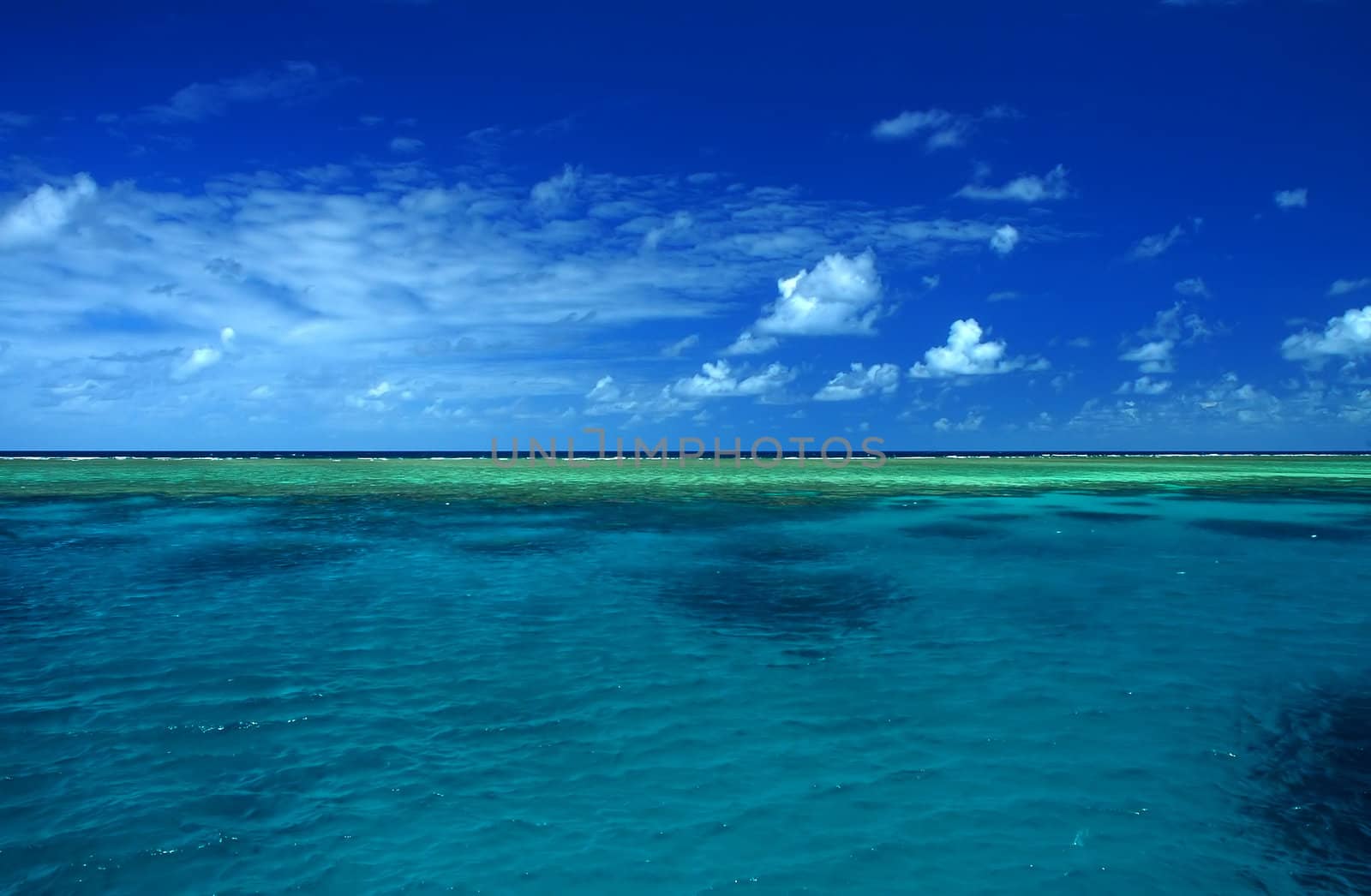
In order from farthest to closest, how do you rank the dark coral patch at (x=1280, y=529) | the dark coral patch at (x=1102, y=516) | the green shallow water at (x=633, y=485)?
the green shallow water at (x=633, y=485) < the dark coral patch at (x=1102, y=516) < the dark coral patch at (x=1280, y=529)

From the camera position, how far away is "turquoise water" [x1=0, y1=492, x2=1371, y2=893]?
26.6ft

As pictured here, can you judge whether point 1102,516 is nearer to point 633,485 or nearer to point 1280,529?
point 1280,529

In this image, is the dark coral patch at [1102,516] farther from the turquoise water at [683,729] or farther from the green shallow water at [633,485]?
Result: the turquoise water at [683,729]

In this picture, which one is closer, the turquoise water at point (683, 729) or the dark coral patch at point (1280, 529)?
the turquoise water at point (683, 729)

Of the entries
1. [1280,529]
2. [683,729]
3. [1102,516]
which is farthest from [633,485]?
[683,729]

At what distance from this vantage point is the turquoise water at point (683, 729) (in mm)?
8117

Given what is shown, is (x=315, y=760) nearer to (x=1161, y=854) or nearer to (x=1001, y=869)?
(x=1001, y=869)

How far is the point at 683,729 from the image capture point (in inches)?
454

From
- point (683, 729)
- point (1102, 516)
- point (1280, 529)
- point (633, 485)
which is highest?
point (633, 485)

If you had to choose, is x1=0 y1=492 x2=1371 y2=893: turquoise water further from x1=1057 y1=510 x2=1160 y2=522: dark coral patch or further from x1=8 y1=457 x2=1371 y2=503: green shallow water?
x1=8 y1=457 x2=1371 y2=503: green shallow water

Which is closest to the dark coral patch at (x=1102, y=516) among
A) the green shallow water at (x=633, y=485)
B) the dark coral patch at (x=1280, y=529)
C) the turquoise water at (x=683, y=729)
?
the dark coral patch at (x=1280, y=529)

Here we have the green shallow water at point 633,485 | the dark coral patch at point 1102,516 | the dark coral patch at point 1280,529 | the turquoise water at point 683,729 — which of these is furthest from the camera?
the green shallow water at point 633,485

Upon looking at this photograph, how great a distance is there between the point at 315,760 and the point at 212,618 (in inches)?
381

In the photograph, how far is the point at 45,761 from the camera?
1019cm
